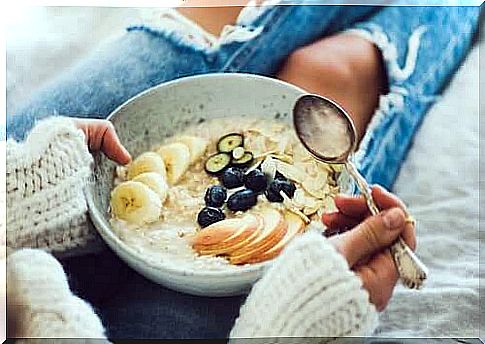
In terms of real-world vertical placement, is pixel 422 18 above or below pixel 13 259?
above

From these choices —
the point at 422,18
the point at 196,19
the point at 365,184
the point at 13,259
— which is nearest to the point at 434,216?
the point at 365,184

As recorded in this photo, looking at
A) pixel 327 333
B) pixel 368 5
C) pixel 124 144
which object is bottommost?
pixel 327 333

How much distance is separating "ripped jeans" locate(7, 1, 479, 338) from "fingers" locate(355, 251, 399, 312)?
85 millimetres

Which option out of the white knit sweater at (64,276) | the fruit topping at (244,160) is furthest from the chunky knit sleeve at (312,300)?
the fruit topping at (244,160)

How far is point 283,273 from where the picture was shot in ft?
2.75

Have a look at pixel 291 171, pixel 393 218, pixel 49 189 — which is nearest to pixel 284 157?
pixel 291 171

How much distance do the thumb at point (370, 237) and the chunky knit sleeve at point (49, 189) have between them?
0.24 metres

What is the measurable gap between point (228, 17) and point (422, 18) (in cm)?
20

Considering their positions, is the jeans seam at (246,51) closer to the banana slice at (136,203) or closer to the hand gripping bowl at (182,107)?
the hand gripping bowl at (182,107)

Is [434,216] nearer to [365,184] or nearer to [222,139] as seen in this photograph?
[365,184]

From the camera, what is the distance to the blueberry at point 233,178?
2.89 feet

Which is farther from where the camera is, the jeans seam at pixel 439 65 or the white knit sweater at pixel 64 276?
the jeans seam at pixel 439 65

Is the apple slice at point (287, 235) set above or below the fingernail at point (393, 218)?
below

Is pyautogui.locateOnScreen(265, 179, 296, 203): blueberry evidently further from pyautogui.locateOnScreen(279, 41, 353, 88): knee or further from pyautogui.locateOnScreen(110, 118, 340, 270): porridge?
pyautogui.locateOnScreen(279, 41, 353, 88): knee
